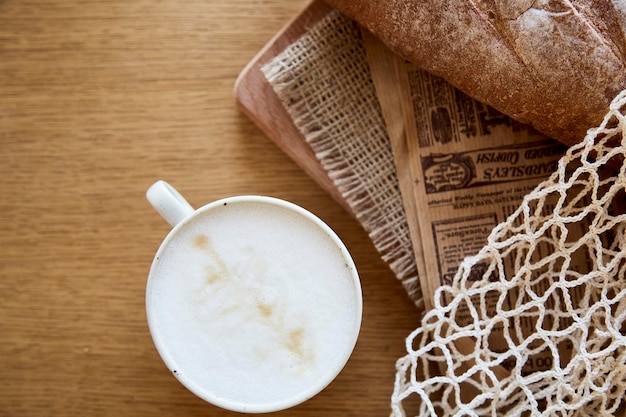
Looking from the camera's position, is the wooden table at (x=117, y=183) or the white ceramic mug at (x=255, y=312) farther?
the wooden table at (x=117, y=183)

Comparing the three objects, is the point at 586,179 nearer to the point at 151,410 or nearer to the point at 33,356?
the point at 151,410

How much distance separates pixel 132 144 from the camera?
3.26 ft

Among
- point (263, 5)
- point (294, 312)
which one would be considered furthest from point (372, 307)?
point (263, 5)

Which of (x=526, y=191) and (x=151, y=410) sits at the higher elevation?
(x=526, y=191)

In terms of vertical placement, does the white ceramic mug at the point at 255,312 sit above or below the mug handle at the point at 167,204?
below

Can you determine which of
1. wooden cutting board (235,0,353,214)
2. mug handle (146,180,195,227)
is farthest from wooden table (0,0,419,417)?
mug handle (146,180,195,227)

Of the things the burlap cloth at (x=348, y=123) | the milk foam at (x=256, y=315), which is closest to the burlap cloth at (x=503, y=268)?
the burlap cloth at (x=348, y=123)

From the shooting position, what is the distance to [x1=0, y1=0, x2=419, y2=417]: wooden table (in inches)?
38.4

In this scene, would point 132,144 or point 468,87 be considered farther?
point 132,144

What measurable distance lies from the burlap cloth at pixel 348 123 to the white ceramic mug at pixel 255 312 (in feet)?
0.53

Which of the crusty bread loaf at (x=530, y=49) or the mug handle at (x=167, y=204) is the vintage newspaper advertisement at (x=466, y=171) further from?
the mug handle at (x=167, y=204)

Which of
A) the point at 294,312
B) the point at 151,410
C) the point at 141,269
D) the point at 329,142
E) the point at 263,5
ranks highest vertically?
the point at 263,5

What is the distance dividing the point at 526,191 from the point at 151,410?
662 mm

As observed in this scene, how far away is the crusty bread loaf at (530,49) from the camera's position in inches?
30.9
